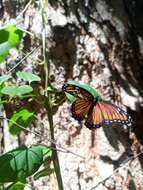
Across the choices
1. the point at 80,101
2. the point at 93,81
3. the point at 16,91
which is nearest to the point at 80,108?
the point at 80,101

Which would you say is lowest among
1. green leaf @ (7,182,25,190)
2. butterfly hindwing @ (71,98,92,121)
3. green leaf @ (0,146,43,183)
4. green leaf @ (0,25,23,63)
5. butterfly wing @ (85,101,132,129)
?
green leaf @ (7,182,25,190)

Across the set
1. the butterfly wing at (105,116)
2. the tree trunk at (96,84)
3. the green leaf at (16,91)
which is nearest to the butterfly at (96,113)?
the butterfly wing at (105,116)

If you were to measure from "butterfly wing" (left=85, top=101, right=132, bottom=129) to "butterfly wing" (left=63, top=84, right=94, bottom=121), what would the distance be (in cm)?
2

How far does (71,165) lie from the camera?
1.33 meters

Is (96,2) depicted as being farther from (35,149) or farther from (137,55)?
(35,149)

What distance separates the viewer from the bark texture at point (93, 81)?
1324mm

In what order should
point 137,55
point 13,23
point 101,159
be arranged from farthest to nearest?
1. point 137,55
2. point 101,159
3. point 13,23

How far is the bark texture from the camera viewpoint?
4.34 feet

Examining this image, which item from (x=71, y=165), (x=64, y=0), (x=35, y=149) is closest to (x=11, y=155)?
(x=35, y=149)

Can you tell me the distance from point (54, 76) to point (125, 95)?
21 cm

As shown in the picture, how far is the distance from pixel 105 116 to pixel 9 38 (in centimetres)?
32

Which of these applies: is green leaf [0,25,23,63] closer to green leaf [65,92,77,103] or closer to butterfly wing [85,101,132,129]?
green leaf [65,92,77,103]

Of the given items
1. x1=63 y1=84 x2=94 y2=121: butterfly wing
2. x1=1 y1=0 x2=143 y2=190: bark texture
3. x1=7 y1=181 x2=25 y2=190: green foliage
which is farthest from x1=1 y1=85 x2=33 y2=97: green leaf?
x1=1 y1=0 x2=143 y2=190: bark texture

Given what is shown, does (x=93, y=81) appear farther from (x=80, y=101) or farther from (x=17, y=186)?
(x=17, y=186)
